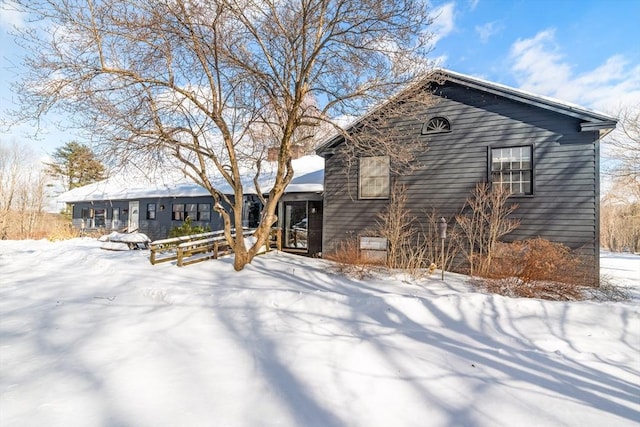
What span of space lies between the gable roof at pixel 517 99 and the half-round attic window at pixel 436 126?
3.48 ft

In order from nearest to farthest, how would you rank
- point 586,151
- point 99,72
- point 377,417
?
point 377,417
point 99,72
point 586,151

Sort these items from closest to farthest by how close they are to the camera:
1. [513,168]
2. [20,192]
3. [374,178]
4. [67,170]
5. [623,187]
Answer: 1. [513,168]
2. [374,178]
3. [623,187]
4. [20,192]
5. [67,170]

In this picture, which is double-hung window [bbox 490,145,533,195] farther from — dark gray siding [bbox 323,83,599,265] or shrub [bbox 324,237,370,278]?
shrub [bbox 324,237,370,278]

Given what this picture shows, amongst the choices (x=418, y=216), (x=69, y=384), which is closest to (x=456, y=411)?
(x=69, y=384)

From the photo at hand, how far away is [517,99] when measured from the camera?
8.50m

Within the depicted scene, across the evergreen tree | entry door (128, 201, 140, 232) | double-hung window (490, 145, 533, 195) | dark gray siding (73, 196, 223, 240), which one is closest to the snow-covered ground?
double-hung window (490, 145, 533, 195)

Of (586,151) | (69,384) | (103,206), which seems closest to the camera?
(69,384)

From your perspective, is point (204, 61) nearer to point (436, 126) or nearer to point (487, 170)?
point (436, 126)

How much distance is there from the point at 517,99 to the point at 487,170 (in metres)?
1.90

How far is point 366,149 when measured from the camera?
9.96 metres

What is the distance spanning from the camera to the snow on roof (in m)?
12.1

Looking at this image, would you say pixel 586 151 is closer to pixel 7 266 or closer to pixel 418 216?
pixel 418 216

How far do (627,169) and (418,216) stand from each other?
16.2m

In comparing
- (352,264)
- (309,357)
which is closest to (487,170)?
(352,264)
